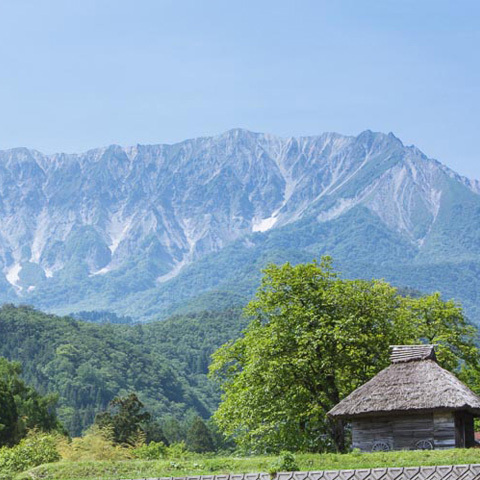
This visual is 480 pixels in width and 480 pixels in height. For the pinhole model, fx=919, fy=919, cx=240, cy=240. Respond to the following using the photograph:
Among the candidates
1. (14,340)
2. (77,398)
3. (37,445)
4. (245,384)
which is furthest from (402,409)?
(14,340)

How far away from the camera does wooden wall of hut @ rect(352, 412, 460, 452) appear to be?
3566cm

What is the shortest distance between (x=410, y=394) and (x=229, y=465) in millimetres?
8557

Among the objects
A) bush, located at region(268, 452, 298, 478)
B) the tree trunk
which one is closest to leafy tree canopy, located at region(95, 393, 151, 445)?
the tree trunk

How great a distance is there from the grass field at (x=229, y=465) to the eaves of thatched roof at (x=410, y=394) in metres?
5.05

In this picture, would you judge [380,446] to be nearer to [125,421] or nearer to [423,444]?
[423,444]

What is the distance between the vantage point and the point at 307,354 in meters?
43.1

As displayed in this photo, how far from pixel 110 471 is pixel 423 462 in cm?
1223

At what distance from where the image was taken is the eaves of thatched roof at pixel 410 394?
116 feet

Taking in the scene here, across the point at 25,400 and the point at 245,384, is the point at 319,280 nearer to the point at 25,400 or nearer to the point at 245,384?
the point at 245,384

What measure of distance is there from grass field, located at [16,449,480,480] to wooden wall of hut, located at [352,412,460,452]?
17.4 ft

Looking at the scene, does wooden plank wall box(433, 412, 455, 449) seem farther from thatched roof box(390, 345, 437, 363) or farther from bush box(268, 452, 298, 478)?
bush box(268, 452, 298, 478)

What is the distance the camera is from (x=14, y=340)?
183 metres

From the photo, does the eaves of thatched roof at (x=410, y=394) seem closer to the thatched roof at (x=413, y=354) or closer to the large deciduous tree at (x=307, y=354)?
the thatched roof at (x=413, y=354)

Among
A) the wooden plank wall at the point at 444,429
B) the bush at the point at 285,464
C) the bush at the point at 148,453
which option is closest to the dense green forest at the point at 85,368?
the bush at the point at 148,453
